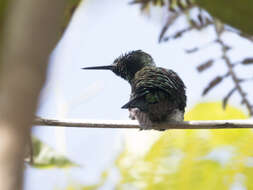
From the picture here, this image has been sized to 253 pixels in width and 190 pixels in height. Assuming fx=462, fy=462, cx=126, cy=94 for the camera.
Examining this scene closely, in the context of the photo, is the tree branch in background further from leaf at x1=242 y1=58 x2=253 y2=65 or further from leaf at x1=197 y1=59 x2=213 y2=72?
leaf at x1=197 y1=59 x2=213 y2=72

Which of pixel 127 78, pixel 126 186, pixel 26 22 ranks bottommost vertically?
pixel 126 186

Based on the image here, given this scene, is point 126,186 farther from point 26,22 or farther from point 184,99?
point 26,22

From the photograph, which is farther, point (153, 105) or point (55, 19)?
point (153, 105)

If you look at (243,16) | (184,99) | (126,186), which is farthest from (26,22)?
(126,186)

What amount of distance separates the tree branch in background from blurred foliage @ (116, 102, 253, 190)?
344 centimetres

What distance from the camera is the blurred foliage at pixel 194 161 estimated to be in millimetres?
4012

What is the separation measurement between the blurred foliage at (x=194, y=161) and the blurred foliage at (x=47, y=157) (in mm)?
1099

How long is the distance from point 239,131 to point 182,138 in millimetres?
577

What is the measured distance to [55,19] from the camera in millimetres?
392

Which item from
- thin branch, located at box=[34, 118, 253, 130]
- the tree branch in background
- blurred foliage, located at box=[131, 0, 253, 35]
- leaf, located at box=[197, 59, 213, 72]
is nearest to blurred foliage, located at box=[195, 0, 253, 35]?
blurred foliage, located at box=[131, 0, 253, 35]

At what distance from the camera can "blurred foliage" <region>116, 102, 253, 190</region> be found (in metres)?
4.01

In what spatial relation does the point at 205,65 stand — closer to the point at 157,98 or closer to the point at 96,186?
the point at 157,98

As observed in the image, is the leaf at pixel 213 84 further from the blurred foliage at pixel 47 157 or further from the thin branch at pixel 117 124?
the blurred foliage at pixel 47 157

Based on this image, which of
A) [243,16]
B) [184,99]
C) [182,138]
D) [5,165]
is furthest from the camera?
[182,138]
